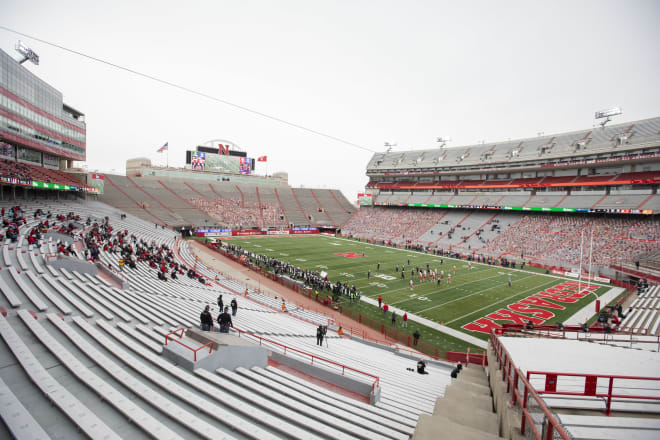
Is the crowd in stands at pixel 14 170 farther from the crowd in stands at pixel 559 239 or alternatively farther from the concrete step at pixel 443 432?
the crowd in stands at pixel 559 239

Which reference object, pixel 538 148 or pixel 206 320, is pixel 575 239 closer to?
pixel 538 148

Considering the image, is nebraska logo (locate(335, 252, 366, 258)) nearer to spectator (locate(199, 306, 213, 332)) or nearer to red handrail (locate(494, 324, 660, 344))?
red handrail (locate(494, 324, 660, 344))

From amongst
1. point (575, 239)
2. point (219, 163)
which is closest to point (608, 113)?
point (575, 239)

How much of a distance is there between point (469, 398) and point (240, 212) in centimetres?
6331

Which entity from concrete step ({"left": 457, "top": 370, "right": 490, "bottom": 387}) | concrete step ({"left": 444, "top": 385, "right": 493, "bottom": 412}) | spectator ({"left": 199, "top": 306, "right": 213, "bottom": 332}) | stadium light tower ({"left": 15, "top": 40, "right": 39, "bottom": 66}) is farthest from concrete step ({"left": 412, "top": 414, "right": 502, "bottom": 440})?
stadium light tower ({"left": 15, "top": 40, "right": 39, "bottom": 66})

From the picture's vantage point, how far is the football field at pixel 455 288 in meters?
20.4

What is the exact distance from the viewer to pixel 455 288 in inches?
1047

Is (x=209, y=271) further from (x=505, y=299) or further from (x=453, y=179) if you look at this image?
(x=453, y=179)

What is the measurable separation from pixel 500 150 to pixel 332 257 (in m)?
40.4

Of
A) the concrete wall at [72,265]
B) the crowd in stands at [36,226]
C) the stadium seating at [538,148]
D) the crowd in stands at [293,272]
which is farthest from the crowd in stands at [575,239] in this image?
the crowd in stands at [36,226]

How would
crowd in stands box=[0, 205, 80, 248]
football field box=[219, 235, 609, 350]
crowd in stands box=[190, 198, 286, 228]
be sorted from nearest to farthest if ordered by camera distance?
crowd in stands box=[0, 205, 80, 248], football field box=[219, 235, 609, 350], crowd in stands box=[190, 198, 286, 228]

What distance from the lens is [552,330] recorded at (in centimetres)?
1120

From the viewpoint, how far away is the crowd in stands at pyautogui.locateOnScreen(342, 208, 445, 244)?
56.0 metres

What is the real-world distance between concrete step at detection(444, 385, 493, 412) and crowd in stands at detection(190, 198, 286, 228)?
186ft
